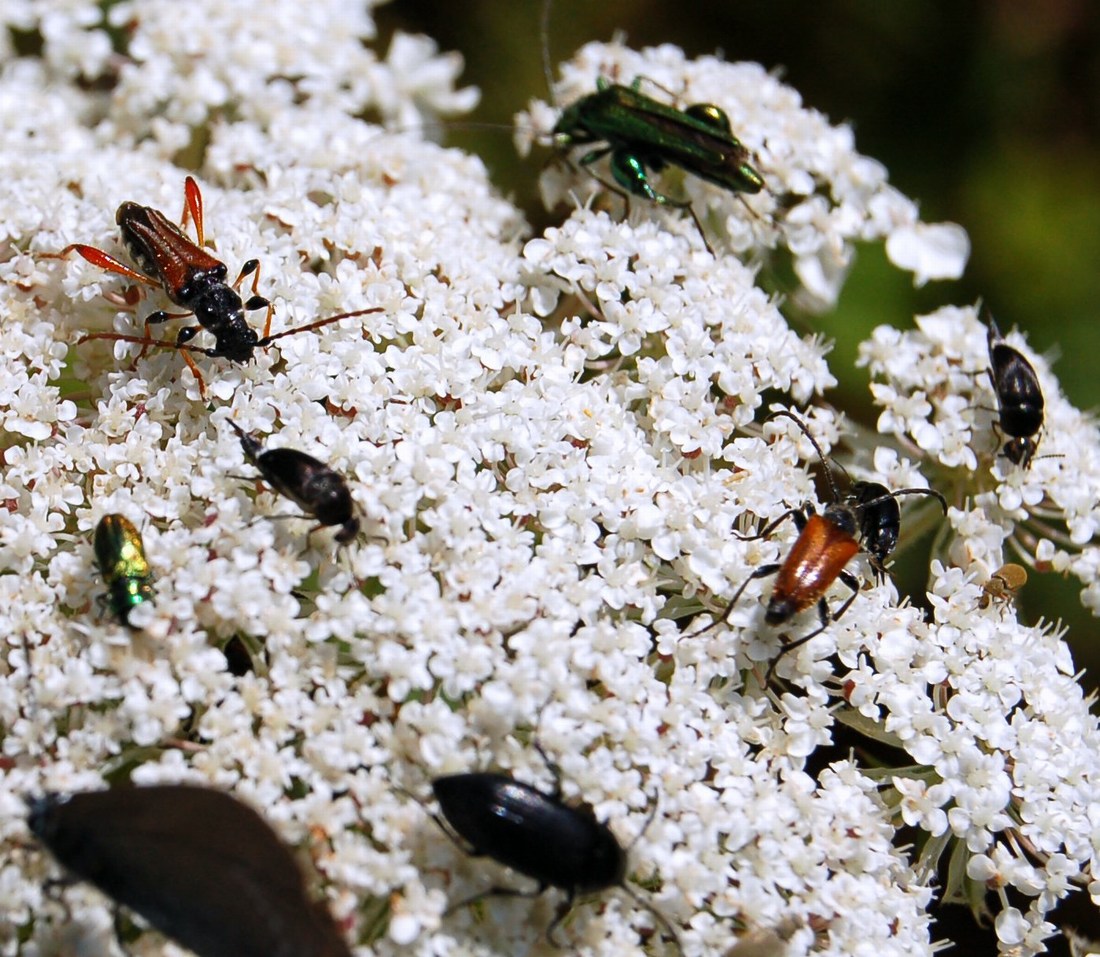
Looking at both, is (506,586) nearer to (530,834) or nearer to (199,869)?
(530,834)

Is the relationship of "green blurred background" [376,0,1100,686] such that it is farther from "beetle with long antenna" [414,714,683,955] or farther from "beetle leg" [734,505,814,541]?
"beetle with long antenna" [414,714,683,955]

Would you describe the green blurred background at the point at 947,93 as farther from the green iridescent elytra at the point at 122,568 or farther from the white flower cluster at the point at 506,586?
the green iridescent elytra at the point at 122,568

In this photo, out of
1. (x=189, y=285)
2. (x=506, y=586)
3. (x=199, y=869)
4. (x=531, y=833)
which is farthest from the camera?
(x=189, y=285)

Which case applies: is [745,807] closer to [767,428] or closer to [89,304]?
[767,428]

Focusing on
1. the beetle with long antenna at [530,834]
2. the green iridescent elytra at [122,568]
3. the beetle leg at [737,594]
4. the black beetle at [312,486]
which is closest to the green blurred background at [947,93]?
the beetle leg at [737,594]

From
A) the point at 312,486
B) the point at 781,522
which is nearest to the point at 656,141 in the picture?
the point at 781,522

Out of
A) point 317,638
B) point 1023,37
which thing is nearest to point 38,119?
point 317,638

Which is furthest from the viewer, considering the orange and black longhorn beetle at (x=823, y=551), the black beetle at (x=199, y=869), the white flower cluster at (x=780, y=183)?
the white flower cluster at (x=780, y=183)
